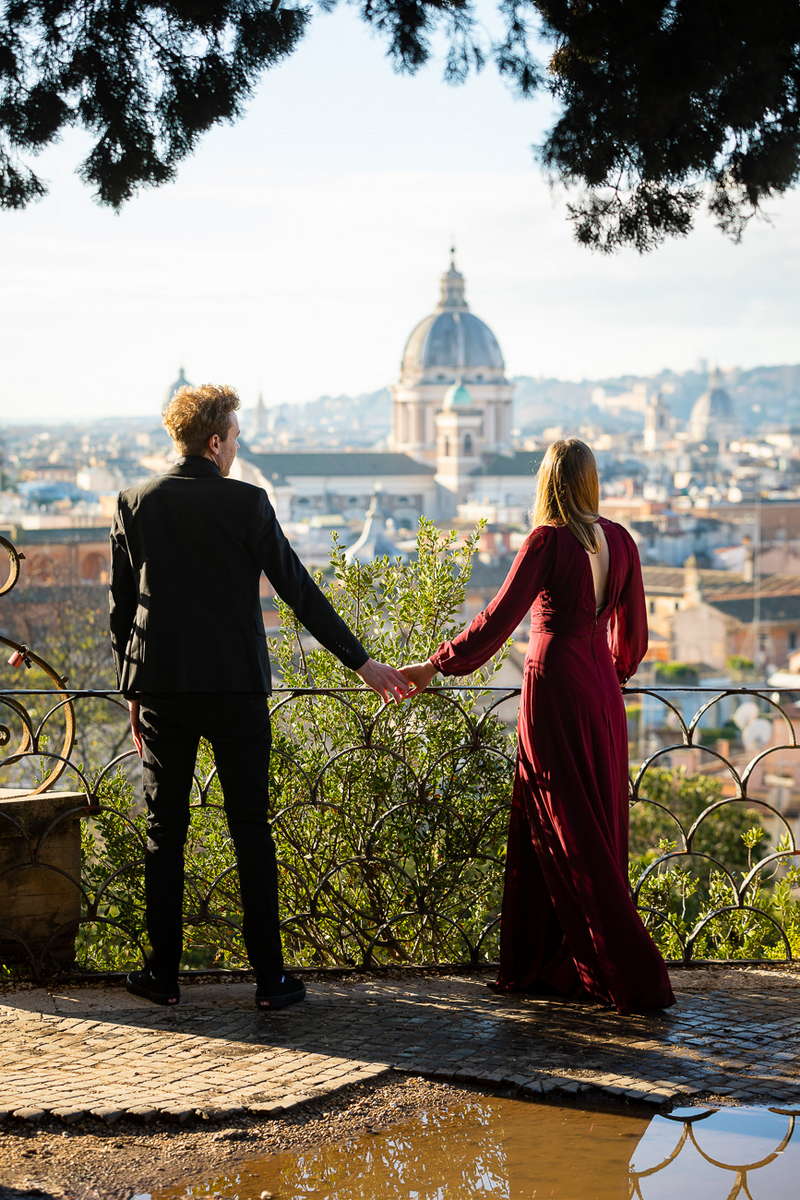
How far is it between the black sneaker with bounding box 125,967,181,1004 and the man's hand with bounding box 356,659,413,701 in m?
0.68

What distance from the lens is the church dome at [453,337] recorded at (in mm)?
114312

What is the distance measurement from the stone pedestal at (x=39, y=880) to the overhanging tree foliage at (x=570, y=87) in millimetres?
1735

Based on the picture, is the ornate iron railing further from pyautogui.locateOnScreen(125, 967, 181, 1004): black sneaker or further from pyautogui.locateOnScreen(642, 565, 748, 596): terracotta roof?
pyautogui.locateOnScreen(642, 565, 748, 596): terracotta roof

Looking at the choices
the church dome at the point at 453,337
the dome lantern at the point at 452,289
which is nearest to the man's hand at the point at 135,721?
the church dome at the point at 453,337

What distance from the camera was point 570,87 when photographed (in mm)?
3953

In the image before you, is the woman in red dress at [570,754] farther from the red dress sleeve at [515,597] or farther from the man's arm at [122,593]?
the man's arm at [122,593]

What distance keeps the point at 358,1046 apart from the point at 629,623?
0.95 m

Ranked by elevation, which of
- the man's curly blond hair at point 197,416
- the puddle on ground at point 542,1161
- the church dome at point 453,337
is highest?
the church dome at point 453,337

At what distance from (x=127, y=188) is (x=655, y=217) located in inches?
54.9

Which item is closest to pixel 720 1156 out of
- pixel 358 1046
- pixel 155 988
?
pixel 358 1046

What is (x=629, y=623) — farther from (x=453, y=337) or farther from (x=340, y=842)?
(x=453, y=337)

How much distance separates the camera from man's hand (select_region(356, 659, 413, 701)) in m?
3.01

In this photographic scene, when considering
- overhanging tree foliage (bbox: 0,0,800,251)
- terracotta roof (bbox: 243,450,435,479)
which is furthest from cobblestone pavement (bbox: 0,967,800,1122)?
terracotta roof (bbox: 243,450,435,479)

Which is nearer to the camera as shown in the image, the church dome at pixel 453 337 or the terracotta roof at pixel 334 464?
the terracotta roof at pixel 334 464
